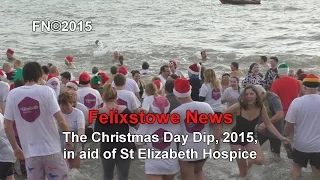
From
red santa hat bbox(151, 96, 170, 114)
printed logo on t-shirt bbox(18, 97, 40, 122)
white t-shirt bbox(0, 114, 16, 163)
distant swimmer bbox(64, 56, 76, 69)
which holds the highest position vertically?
printed logo on t-shirt bbox(18, 97, 40, 122)

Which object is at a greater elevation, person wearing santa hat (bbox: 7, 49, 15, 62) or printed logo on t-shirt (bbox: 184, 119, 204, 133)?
printed logo on t-shirt (bbox: 184, 119, 204, 133)

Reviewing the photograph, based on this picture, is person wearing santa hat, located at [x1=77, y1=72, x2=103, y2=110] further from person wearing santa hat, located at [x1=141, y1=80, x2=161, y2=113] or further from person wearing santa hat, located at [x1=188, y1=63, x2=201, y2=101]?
person wearing santa hat, located at [x1=188, y1=63, x2=201, y2=101]

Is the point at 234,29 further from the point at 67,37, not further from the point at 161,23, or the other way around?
the point at 67,37

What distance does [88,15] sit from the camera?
52.4 meters

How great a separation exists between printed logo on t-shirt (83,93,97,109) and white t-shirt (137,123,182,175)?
224cm

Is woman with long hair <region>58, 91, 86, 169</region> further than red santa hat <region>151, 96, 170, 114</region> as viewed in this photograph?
Yes

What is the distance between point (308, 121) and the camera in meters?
5.85

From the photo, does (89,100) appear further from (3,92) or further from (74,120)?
(3,92)

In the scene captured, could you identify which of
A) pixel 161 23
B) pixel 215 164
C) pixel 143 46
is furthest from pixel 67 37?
pixel 215 164

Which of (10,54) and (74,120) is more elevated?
(74,120)

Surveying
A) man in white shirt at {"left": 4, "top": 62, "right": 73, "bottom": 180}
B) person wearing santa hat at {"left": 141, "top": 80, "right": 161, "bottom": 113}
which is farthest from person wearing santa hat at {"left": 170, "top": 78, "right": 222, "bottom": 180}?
man in white shirt at {"left": 4, "top": 62, "right": 73, "bottom": 180}

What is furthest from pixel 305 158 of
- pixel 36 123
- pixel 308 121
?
pixel 36 123

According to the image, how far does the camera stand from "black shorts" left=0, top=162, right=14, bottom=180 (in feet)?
18.2

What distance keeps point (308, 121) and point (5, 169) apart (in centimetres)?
385
